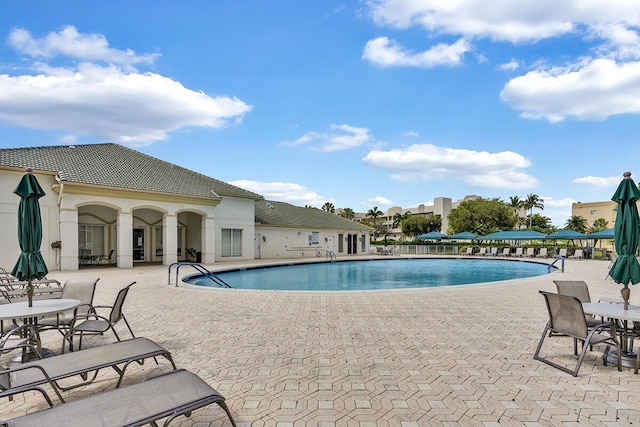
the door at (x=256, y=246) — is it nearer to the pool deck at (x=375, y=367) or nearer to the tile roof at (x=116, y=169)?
the tile roof at (x=116, y=169)

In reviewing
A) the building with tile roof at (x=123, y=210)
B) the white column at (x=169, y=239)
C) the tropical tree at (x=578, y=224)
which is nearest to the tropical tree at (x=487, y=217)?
the tropical tree at (x=578, y=224)

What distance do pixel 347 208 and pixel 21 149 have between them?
225 feet

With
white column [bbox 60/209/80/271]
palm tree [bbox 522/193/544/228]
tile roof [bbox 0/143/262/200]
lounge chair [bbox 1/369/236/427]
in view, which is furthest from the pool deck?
palm tree [bbox 522/193/544/228]

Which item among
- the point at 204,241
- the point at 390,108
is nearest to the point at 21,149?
the point at 204,241

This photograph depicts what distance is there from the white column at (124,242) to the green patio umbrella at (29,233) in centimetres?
1556

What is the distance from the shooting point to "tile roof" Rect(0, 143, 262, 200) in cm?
1847

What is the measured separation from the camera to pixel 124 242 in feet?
65.0

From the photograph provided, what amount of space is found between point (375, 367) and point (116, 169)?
70.1 ft

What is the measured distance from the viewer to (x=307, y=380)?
4402 mm

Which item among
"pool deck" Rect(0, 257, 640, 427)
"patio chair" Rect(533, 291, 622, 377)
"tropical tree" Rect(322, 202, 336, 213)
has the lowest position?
"pool deck" Rect(0, 257, 640, 427)

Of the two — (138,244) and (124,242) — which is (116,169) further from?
(138,244)

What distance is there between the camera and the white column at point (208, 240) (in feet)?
76.3

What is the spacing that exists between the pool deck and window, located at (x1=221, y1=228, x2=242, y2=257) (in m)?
16.1

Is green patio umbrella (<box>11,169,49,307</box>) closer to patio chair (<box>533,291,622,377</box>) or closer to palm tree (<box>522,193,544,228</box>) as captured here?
patio chair (<box>533,291,622,377</box>)
